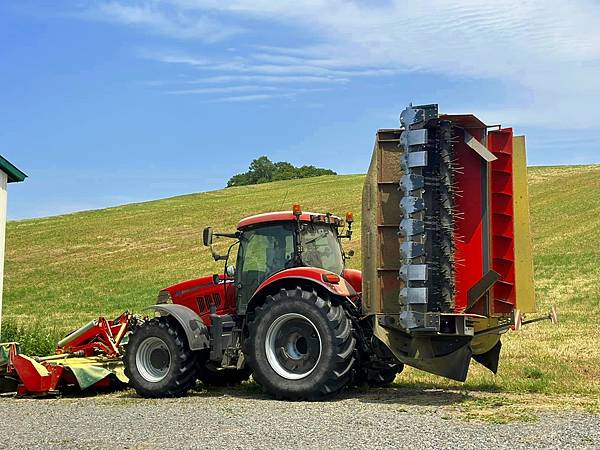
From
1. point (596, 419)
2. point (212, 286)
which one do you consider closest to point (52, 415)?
point (212, 286)

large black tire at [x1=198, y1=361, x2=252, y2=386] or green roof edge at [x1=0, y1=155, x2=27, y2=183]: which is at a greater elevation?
green roof edge at [x1=0, y1=155, x2=27, y2=183]

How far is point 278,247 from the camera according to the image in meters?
11.0

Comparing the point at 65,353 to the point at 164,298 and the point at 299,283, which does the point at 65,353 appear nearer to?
the point at 164,298

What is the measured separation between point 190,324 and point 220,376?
1576 millimetres

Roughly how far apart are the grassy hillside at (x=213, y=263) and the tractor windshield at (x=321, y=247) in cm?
218

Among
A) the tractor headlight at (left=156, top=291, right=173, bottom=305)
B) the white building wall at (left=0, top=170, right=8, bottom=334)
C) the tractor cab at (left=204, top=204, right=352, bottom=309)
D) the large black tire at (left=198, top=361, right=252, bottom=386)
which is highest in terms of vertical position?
the white building wall at (left=0, top=170, right=8, bottom=334)

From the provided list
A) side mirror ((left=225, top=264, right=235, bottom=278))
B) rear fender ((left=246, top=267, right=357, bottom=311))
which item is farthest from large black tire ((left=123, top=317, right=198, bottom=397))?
rear fender ((left=246, top=267, right=357, bottom=311))

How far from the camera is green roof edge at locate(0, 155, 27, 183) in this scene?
1534 centimetres

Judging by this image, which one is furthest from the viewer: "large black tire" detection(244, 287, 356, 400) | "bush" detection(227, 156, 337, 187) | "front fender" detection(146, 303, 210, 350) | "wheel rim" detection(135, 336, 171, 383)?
"bush" detection(227, 156, 337, 187)

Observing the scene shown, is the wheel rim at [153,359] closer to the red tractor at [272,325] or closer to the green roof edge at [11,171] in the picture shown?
the red tractor at [272,325]

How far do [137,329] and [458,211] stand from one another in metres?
4.58

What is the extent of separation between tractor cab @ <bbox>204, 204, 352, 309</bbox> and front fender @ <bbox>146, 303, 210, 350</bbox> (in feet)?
2.00

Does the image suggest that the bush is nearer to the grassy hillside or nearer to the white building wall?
the grassy hillside

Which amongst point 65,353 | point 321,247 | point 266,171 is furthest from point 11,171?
point 266,171
